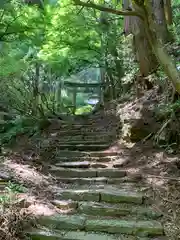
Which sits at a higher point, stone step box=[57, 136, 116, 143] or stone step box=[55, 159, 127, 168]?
stone step box=[57, 136, 116, 143]

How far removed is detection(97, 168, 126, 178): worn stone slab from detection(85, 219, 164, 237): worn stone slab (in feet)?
4.73

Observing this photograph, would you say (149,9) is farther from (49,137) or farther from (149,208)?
(49,137)

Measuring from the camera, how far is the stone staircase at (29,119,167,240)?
342 centimetres

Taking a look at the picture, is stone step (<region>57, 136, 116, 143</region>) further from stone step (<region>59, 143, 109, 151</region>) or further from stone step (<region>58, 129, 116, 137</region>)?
stone step (<region>59, 143, 109, 151</region>)

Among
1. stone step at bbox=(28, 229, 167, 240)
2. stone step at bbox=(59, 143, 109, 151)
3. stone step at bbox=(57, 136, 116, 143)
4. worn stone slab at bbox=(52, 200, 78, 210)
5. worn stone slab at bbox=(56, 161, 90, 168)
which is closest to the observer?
stone step at bbox=(28, 229, 167, 240)

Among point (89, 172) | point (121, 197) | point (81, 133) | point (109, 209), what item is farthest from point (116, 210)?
point (81, 133)

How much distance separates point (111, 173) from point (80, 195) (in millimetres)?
966

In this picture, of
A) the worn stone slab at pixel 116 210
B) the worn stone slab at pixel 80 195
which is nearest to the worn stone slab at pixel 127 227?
the worn stone slab at pixel 116 210

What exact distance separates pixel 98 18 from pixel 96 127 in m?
5.07

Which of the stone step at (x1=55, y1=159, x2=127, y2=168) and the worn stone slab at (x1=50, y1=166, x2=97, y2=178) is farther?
the stone step at (x1=55, y1=159, x2=127, y2=168)

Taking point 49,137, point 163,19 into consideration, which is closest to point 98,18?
point 163,19

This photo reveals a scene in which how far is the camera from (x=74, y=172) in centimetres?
523

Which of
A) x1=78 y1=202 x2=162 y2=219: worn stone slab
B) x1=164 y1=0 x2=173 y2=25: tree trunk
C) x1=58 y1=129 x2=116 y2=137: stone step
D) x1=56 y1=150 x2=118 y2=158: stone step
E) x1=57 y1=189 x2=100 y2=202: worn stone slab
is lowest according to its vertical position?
x1=78 y1=202 x2=162 y2=219: worn stone slab

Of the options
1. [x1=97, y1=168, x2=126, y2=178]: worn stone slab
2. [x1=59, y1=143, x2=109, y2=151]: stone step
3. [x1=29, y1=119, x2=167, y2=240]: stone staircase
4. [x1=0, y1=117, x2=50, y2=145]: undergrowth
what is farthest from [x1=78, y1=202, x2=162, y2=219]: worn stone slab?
[x1=0, y1=117, x2=50, y2=145]: undergrowth
